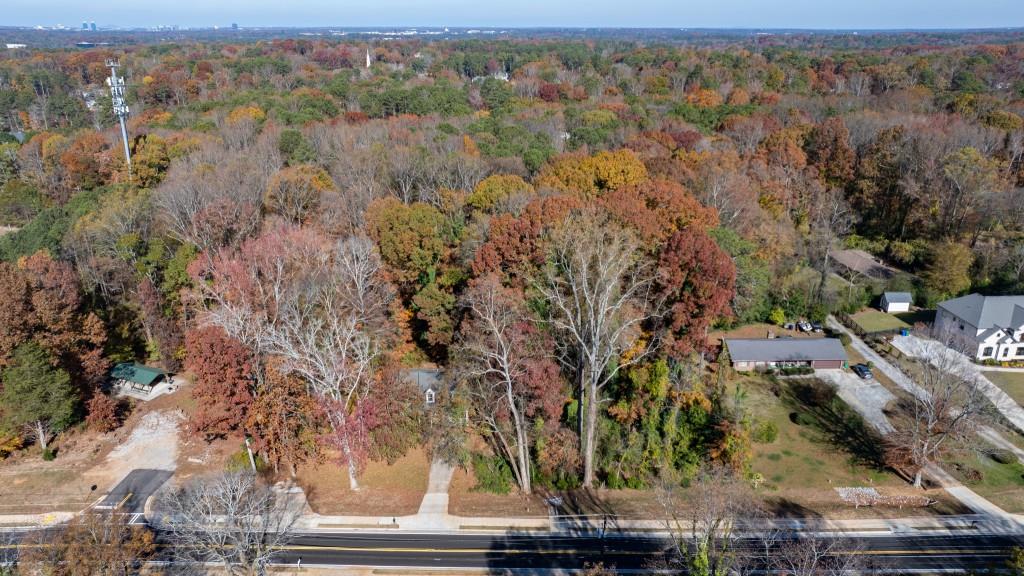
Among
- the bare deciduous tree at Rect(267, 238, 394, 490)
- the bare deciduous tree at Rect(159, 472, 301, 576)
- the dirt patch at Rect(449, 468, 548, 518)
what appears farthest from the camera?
the bare deciduous tree at Rect(267, 238, 394, 490)

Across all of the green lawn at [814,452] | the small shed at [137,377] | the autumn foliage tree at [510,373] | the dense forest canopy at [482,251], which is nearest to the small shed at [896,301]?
the dense forest canopy at [482,251]

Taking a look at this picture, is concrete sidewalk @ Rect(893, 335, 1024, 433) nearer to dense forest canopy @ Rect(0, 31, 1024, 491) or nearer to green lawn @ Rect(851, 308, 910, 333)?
green lawn @ Rect(851, 308, 910, 333)

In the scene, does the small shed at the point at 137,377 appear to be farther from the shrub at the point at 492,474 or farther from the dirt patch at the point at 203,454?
the shrub at the point at 492,474

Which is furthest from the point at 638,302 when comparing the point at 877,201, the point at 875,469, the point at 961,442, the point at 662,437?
the point at 877,201

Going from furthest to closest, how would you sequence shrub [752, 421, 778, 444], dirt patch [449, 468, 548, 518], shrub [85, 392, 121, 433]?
shrub [85, 392, 121, 433] → shrub [752, 421, 778, 444] → dirt patch [449, 468, 548, 518]

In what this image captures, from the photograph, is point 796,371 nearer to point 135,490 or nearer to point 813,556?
point 813,556

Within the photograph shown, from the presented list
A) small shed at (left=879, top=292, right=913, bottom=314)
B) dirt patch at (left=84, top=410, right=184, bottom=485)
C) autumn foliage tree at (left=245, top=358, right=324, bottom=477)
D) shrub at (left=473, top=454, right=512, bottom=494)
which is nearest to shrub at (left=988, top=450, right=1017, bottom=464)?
small shed at (left=879, top=292, right=913, bottom=314)
